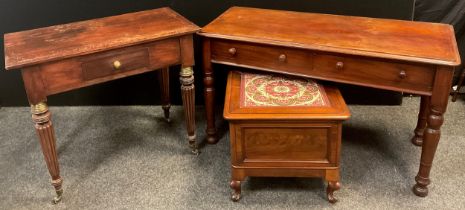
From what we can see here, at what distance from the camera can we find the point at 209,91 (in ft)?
8.08

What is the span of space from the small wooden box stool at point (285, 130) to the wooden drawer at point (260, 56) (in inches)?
3.9

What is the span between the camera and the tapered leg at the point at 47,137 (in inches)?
77.8

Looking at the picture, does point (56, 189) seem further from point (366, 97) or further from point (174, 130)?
point (366, 97)

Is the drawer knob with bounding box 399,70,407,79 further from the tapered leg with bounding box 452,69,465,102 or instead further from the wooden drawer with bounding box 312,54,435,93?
the tapered leg with bounding box 452,69,465,102

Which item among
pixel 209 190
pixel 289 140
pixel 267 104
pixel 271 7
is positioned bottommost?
pixel 209 190

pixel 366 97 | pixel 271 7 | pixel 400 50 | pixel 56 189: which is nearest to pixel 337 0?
pixel 271 7

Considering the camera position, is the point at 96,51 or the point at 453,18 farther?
the point at 453,18

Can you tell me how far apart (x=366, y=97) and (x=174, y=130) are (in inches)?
48.6

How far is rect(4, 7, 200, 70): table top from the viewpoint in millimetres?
1919

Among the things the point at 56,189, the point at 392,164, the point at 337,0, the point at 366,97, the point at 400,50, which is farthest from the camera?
the point at 366,97

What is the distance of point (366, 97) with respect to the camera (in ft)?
9.81

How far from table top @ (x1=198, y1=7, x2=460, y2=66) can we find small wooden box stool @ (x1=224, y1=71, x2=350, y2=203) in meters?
0.22

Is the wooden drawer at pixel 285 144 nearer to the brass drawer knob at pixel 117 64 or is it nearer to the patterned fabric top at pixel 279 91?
the patterned fabric top at pixel 279 91

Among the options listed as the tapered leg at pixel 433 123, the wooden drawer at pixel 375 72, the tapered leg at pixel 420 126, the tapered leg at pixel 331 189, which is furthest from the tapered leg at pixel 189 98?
the tapered leg at pixel 420 126
